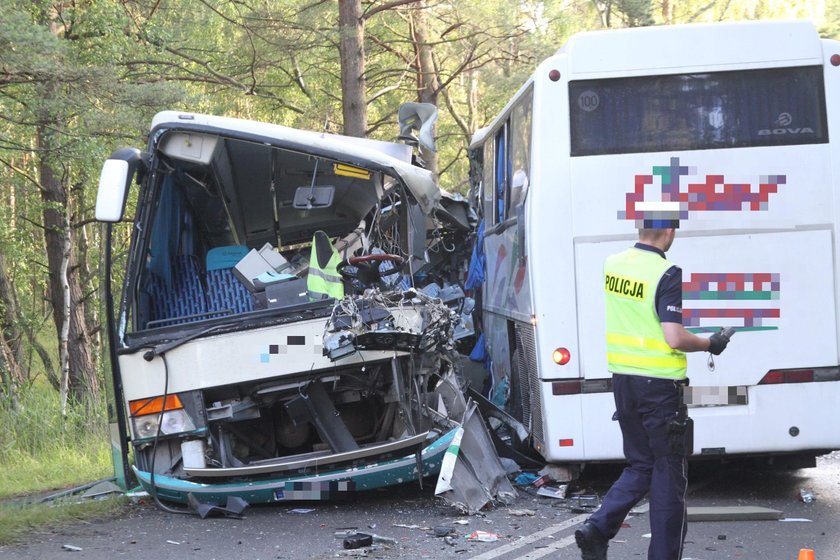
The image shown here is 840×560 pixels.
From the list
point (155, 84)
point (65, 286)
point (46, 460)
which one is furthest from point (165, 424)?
point (65, 286)

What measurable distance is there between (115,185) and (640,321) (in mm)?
3841

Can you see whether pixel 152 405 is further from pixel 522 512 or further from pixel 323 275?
pixel 522 512

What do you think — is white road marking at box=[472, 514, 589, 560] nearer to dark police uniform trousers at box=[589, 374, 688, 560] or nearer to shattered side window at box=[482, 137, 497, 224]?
dark police uniform trousers at box=[589, 374, 688, 560]

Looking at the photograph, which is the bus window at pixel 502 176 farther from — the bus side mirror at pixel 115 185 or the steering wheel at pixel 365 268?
the bus side mirror at pixel 115 185

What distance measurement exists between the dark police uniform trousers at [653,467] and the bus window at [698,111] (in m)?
2.87

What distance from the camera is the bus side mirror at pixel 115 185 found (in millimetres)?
7297

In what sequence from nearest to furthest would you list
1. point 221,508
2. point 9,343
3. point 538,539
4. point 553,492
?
point 538,539 < point 221,508 < point 553,492 < point 9,343

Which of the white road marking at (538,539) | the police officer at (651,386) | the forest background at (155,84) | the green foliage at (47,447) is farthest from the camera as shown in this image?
the forest background at (155,84)

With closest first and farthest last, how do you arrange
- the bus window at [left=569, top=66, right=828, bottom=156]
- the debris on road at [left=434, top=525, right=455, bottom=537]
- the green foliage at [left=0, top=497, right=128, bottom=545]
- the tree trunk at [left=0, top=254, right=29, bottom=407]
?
the debris on road at [left=434, top=525, right=455, bottom=537] → the green foliage at [left=0, top=497, right=128, bottom=545] → the bus window at [left=569, top=66, right=828, bottom=156] → the tree trunk at [left=0, top=254, right=29, bottom=407]

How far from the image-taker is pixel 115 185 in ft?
24.3

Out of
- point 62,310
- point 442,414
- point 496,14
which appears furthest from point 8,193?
point 442,414

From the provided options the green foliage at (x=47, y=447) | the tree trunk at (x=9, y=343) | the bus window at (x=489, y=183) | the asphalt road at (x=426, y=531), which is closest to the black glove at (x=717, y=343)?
the asphalt road at (x=426, y=531)

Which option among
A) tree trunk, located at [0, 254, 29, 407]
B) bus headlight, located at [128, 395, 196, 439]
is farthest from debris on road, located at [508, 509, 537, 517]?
tree trunk, located at [0, 254, 29, 407]

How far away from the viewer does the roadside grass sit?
743cm
